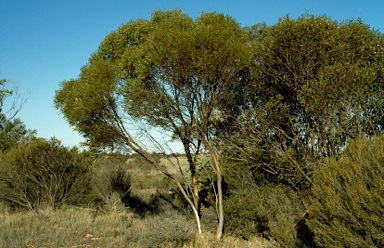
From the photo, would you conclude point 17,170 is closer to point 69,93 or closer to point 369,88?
point 69,93

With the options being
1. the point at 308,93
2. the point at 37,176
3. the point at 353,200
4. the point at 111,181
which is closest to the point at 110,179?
the point at 111,181

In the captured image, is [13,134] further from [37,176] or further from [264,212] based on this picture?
[264,212]

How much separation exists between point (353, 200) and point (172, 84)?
19.7 feet

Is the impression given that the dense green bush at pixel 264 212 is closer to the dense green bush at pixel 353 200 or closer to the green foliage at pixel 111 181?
the dense green bush at pixel 353 200

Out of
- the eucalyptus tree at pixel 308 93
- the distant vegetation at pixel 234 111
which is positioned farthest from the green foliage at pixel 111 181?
the eucalyptus tree at pixel 308 93

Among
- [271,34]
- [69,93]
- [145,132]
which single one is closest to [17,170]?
[69,93]

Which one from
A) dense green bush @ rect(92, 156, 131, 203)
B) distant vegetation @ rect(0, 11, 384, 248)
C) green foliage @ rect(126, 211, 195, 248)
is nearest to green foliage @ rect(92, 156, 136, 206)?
dense green bush @ rect(92, 156, 131, 203)

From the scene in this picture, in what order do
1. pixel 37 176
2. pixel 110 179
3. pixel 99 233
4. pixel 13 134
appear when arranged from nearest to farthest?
pixel 99 233 → pixel 37 176 → pixel 110 179 → pixel 13 134

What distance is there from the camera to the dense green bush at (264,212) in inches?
404

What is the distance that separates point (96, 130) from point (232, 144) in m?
4.14

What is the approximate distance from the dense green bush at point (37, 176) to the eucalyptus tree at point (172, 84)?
15.6ft

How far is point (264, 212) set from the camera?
1121 centimetres

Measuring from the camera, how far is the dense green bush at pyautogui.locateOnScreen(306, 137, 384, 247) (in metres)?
6.23

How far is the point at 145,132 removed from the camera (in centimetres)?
→ 1150
